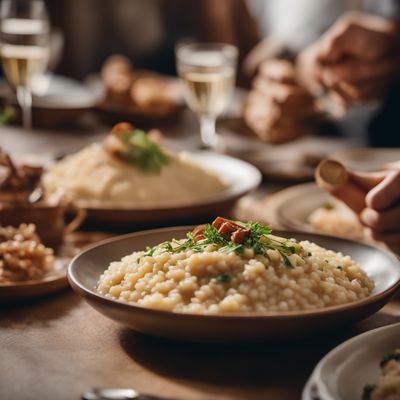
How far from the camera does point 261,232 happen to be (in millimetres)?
1540

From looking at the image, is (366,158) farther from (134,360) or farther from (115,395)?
(115,395)

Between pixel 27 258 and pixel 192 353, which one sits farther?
pixel 27 258

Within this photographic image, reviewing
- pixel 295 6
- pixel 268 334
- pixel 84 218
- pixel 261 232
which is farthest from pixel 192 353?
pixel 295 6

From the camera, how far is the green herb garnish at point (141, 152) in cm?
244

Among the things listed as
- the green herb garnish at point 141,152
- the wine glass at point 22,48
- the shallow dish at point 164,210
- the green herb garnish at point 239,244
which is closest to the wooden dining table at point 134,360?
the green herb garnish at point 239,244

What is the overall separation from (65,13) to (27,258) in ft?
17.5

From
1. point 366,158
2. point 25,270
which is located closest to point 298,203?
point 366,158

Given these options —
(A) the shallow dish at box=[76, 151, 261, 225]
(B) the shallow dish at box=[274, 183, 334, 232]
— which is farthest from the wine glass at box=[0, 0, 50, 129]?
(B) the shallow dish at box=[274, 183, 334, 232]

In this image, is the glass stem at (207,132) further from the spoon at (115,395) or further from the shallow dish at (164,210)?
the spoon at (115,395)

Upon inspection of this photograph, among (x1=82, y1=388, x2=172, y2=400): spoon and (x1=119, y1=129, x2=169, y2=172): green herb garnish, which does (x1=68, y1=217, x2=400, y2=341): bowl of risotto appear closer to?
(x1=82, y1=388, x2=172, y2=400): spoon

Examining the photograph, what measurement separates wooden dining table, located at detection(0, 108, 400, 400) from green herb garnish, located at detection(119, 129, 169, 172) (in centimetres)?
82

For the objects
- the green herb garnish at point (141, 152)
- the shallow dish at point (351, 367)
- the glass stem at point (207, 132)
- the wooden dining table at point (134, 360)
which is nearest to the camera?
the shallow dish at point (351, 367)

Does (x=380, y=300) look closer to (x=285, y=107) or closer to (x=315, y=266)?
(x=315, y=266)

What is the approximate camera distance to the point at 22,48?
3.05 meters
